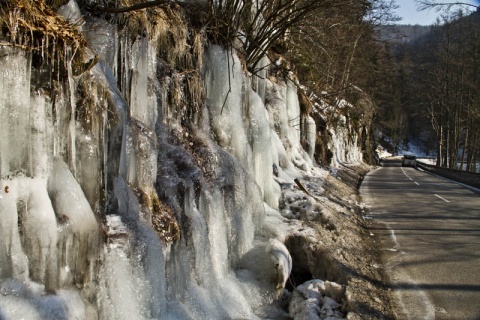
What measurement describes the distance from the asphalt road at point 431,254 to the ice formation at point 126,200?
49.8 inches

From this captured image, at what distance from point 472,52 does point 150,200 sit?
96.2 ft

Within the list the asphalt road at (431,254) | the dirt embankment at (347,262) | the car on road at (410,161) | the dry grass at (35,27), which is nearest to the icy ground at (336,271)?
the dirt embankment at (347,262)

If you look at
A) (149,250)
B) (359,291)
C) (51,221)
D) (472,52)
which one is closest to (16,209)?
(51,221)

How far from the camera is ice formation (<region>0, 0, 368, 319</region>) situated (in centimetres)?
343

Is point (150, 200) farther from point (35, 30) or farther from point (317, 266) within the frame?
point (317, 266)

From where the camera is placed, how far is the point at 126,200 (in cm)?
460

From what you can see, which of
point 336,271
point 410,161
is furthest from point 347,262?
point 410,161

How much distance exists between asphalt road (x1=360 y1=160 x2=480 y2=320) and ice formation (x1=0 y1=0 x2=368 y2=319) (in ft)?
4.15

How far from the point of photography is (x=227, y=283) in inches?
220

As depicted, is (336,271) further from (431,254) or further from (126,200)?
(126,200)

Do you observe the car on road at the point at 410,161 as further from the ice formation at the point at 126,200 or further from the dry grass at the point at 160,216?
the dry grass at the point at 160,216

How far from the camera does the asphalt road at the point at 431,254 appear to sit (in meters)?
5.24

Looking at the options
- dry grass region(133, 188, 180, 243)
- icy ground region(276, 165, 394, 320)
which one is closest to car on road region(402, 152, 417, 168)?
icy ground region(276, 165, 394, 320)

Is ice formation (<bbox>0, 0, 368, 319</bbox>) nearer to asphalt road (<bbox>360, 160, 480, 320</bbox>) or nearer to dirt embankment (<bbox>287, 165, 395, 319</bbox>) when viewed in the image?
dirt embankment (<bbox>287, 165, 395, 319</bbox>)
